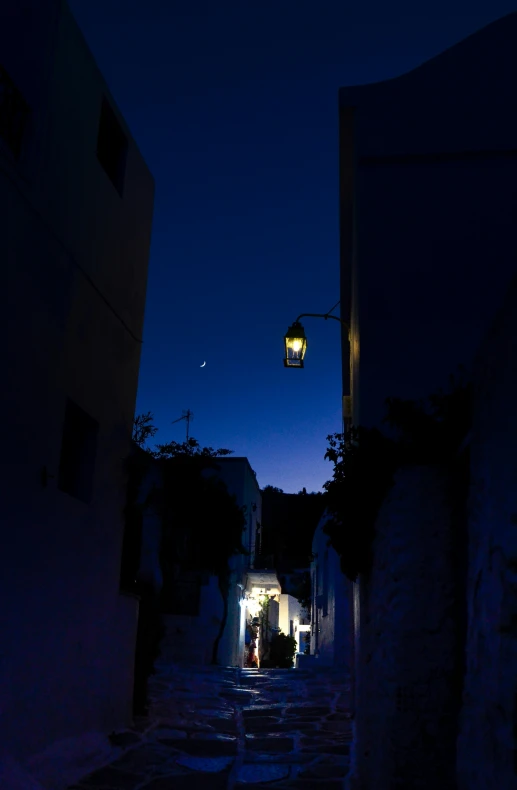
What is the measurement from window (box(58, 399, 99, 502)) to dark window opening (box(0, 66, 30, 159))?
2.67m

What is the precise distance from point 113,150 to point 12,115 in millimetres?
3054

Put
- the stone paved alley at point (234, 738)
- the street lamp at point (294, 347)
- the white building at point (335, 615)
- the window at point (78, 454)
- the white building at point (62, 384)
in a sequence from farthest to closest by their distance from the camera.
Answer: the white building at point (335, 615) < the street lamp at point (294, 347) < the window at point (78, 454) < the stone paved alley at point (234, 738) < the white building at point (62, 384)

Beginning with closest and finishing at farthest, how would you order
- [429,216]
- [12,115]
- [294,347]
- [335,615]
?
[12,115], [429,216], [294,347], [335,615]

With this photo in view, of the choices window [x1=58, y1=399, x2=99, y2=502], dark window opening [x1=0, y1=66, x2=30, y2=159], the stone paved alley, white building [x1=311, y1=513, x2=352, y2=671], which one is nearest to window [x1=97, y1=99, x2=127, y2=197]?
dark window opening [x1=0, y1=66, x2=30, y2=159]

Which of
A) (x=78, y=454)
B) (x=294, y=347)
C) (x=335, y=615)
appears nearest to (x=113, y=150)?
(x=294, y=347)

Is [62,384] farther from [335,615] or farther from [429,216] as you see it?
[335,615]

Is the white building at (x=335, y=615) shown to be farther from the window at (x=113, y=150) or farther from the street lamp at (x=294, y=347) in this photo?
the window at (x=113, y=150)

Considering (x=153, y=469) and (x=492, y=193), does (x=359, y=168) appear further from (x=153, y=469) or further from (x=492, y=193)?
(x=153, y=469)

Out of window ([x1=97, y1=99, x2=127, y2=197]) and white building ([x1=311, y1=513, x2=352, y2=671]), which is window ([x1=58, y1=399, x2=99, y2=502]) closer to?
window ([x1=97, y1=99, x2=127, y2=197])

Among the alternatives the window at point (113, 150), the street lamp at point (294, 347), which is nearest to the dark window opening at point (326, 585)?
the street lamp at point (294, 347)

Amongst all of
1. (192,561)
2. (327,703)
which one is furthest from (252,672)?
(192,561)

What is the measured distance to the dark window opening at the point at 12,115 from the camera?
236 inches

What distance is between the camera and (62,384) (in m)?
6.70

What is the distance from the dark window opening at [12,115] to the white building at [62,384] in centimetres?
1
